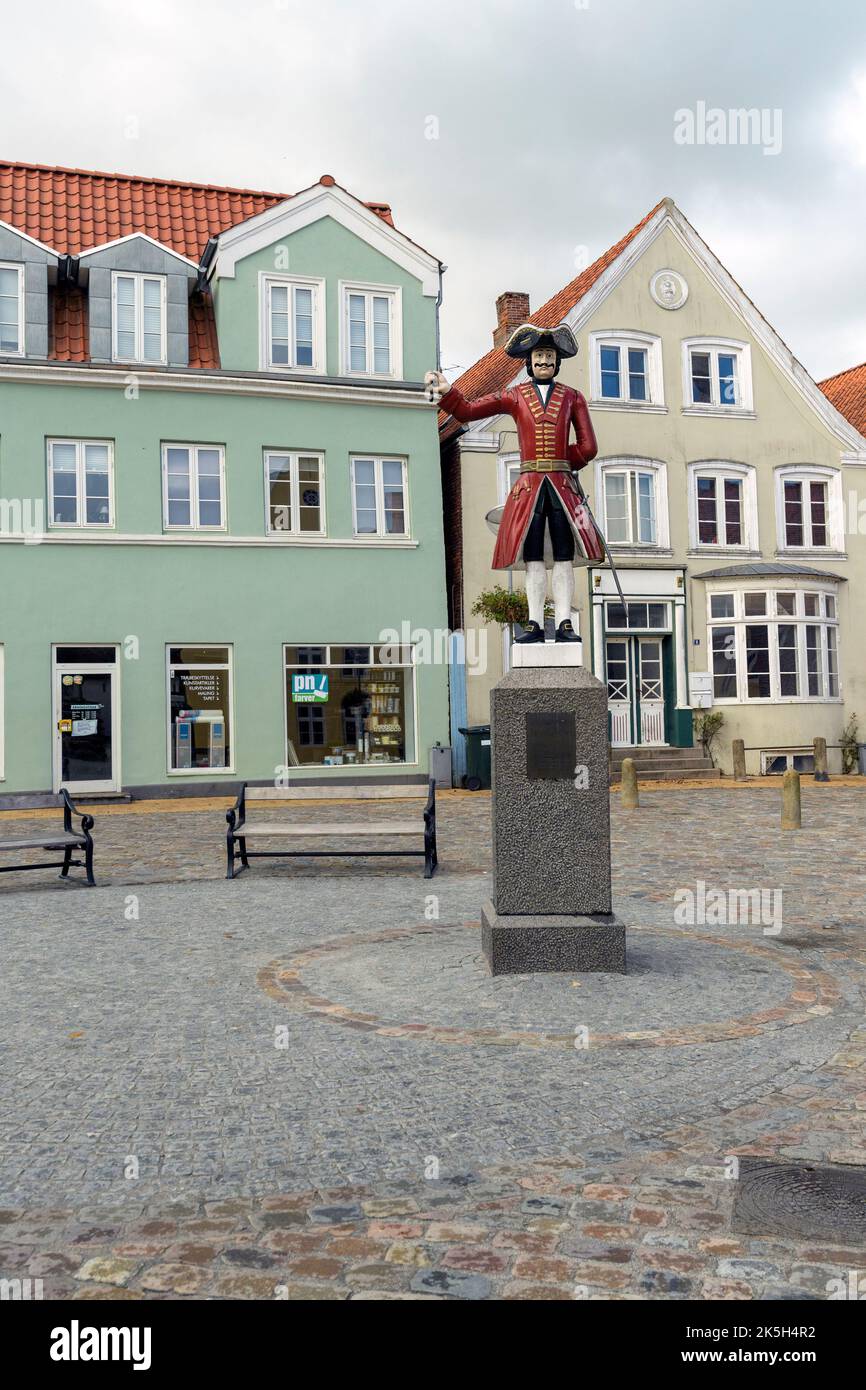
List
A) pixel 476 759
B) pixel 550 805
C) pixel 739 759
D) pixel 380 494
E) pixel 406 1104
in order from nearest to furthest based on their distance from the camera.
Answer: pixel 406 1104
pixel 550 805
pixel 476 759
pixel 380 494
pixel 739 759

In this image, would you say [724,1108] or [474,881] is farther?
[474,881]

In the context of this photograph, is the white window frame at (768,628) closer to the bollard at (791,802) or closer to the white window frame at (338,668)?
the white window frame at (338,668)

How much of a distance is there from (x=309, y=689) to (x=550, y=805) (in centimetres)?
1485

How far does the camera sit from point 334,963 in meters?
6.93

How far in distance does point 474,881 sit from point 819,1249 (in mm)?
7141

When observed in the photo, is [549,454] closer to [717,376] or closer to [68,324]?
[68,324]

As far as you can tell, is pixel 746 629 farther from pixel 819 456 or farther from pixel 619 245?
pixel 619 245

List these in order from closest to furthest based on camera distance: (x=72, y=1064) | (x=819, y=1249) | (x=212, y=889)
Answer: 1. (x=819, y=1249)
2. (x=72, y=1064)
3. (x=212, y=889)

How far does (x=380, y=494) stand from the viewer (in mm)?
22172

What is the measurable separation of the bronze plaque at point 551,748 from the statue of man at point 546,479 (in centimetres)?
102

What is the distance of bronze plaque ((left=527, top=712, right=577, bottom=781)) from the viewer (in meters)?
6.94

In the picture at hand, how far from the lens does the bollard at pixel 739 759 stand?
75.6 feet

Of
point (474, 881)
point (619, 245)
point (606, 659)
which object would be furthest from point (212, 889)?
point (619, 245)

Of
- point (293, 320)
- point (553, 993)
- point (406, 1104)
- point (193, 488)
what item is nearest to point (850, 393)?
point (293, 320)
